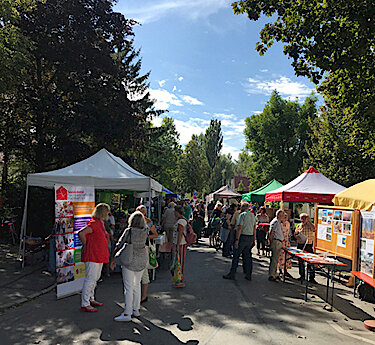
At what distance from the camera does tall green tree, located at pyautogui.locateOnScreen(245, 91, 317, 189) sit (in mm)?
42281

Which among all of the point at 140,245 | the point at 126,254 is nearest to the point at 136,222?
the point at 140,245

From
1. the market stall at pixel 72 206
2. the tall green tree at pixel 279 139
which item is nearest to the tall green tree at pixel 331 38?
the market stall at pixel 72 206

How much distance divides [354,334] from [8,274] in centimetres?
768

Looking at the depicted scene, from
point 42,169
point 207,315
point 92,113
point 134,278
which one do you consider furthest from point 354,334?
point 42,169

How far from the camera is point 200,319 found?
5660 millimetres

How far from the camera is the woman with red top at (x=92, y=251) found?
229 inches

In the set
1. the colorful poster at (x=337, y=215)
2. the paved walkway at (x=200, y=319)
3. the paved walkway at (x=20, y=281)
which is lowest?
the paved walkway at (x=20, y=281)

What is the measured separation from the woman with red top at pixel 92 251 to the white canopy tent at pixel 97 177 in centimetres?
326

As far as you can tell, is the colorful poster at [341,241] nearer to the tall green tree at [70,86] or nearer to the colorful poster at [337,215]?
the colorful poster at [337,215]

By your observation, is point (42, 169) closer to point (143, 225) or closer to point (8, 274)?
point (8, 274)

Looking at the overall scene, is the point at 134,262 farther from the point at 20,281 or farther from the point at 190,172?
the point at 190,172

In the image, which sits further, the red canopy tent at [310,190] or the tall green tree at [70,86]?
the tall green tree at [70,86]

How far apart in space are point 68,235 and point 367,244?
240 inches

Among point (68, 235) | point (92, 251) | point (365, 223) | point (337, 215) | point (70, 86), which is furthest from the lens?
point (70, 86)
